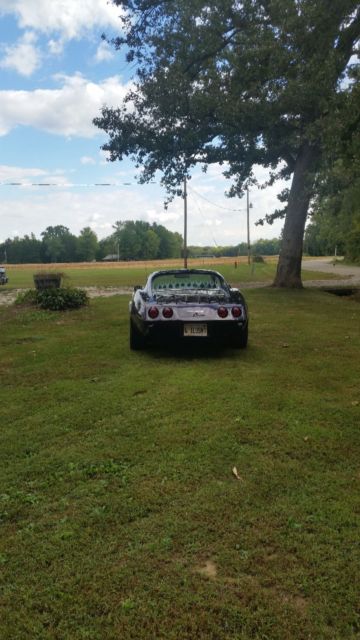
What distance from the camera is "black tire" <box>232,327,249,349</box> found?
291 inches

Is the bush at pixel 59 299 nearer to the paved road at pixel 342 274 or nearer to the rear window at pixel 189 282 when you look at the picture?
the rear window at pixel 189 282

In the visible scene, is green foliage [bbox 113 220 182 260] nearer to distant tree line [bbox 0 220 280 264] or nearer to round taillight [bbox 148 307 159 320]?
distant tree line [bbox 0 220 280 264]

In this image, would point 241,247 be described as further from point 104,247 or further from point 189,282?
point 189,282

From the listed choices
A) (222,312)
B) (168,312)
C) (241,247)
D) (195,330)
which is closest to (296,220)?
(222,312)

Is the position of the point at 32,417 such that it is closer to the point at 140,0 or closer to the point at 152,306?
the point at 152,306

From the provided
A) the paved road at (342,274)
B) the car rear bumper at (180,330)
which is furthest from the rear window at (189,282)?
the paved road at (342,274)

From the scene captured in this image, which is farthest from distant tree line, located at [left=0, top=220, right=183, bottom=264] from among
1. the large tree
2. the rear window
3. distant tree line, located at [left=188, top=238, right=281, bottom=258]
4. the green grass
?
the rear window

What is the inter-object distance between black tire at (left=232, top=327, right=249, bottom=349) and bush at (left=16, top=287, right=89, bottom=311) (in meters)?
Result: 6.94

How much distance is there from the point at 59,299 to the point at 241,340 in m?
7.11

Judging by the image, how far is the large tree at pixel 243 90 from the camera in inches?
551

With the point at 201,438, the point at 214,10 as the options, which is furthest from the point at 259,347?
the point at 214,10

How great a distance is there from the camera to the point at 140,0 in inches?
607

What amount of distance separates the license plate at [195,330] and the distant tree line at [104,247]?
12519 cm

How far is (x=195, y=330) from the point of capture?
6.81 metres
